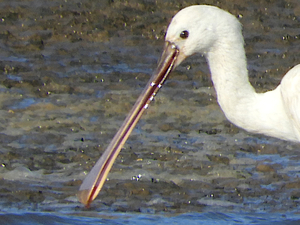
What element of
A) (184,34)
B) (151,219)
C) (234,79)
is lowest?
(151,219)

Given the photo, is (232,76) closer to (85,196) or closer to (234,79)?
(234,79)

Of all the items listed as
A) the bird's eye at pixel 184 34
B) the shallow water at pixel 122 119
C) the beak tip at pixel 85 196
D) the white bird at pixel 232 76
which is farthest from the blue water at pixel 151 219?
the bird's eye at pixel 184 34

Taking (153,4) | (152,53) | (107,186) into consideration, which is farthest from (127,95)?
(153,4)

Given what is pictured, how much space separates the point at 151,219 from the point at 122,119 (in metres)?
1.70

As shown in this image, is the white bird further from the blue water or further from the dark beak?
the blue water

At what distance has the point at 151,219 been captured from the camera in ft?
17.6

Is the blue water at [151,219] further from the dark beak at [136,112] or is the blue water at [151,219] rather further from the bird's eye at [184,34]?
the bird's eye at [184,34]

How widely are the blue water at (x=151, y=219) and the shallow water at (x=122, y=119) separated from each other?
0.4 inches

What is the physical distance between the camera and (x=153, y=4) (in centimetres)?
960

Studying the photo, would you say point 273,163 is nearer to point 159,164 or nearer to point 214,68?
point 159,164

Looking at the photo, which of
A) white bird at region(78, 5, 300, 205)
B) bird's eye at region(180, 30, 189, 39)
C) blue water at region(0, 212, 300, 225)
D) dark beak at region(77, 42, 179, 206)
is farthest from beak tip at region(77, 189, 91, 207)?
bird's eye at region(180, 30, 189, 39)

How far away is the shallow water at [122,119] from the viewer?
5562 mm

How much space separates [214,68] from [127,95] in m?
2.87

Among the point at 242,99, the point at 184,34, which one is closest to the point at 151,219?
the point at 242,99
